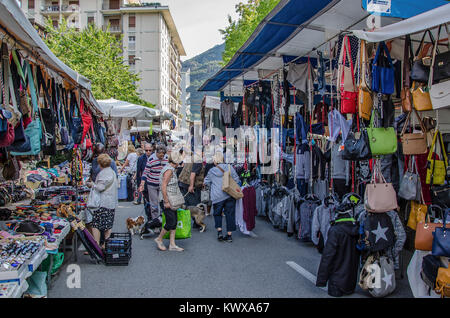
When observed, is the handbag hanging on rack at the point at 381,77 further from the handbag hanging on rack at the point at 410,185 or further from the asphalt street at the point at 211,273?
the asphalt street at the point at 211,273

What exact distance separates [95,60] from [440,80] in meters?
24.6

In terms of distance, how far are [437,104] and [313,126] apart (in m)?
3.37

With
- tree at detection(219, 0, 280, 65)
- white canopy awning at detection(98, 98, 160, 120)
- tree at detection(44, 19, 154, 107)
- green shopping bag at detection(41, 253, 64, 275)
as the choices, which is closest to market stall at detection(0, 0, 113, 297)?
green shopping bag at detection(41, 253, 64, 275)

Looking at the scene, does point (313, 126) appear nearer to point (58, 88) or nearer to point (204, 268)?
point (204, 268)

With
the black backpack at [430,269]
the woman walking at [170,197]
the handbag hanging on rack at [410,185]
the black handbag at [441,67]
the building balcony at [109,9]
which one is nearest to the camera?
the black backpack at [430,269]

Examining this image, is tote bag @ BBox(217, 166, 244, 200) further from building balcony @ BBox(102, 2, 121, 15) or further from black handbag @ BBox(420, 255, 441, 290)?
building balcony @ BBox(102, 2, 121, 15)

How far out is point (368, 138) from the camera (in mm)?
4496

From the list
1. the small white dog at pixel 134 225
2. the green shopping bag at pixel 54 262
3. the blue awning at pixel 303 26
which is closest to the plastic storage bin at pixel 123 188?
the small white dog at pixel 134 225

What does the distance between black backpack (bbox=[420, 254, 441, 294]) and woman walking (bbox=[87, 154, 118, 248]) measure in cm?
473

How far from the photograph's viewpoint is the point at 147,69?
49625 mm

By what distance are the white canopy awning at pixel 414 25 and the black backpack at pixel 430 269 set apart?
2377 millimetres

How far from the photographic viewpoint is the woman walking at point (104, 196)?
6074 mm

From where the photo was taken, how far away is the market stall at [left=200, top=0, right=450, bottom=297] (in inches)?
163
